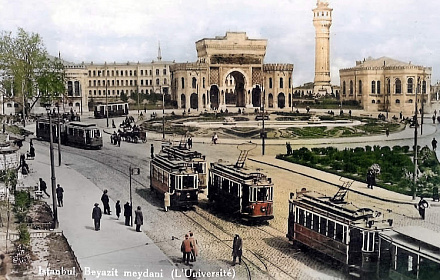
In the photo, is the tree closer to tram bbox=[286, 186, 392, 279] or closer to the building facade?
the building facade

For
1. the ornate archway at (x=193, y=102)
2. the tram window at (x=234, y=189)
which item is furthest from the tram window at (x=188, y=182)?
the ornate archway at (x=193, y=102)

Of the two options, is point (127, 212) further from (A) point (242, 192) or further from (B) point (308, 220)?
(B) point (308, 220)

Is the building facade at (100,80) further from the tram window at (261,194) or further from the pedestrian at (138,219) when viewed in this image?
the tram window at (261,194)

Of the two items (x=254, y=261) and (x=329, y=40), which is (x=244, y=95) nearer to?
(x=329, y=40)

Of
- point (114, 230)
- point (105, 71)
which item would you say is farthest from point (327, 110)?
point (114, 230)

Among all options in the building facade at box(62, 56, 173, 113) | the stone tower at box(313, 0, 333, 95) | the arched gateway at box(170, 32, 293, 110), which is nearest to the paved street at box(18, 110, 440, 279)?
the building facade at box(62, 56, 173, 113)

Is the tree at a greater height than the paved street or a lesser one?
greater

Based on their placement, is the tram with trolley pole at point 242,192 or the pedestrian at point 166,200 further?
the pedestrian at point 166,200
